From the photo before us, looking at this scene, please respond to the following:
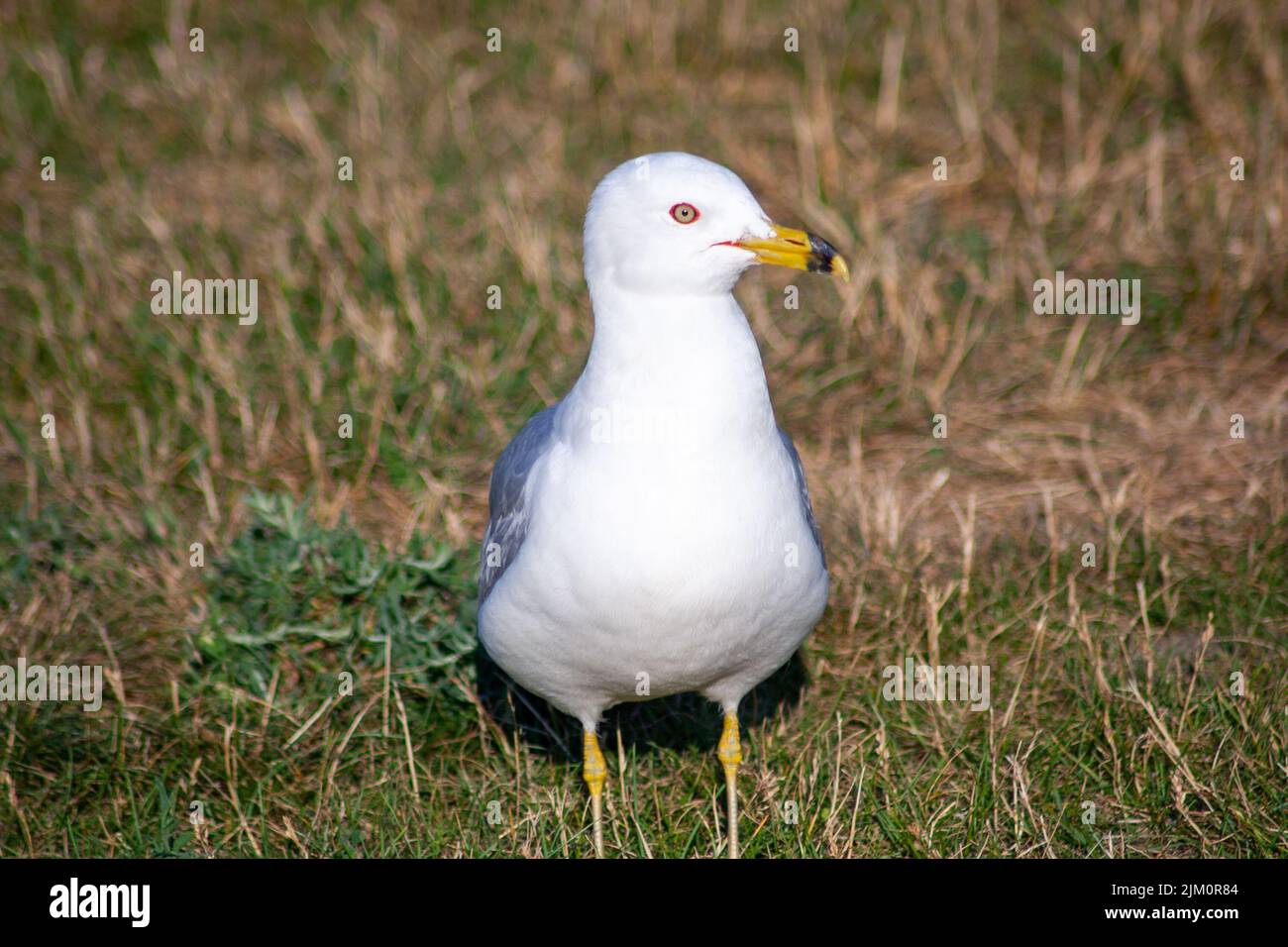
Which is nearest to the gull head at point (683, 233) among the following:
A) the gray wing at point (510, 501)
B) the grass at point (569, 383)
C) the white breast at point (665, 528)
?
the white breast at point (665, 528)

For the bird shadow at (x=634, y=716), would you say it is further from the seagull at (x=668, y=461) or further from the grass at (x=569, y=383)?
the seagull at (x=668, y=461)

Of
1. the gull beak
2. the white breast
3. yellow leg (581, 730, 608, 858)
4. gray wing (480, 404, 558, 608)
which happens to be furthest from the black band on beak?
yellow leg (581, 730, 608, 858)

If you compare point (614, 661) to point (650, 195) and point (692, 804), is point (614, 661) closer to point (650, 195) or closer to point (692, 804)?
point (692, 804)

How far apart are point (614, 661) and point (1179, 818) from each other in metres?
1.84

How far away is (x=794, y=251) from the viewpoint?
13.8ft

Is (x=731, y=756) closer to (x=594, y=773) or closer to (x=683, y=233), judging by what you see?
(x=594, y=773)

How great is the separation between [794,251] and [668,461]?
2.27 ft

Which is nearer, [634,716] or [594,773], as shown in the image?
[594,773]

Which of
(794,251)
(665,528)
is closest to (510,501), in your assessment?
(665,528)

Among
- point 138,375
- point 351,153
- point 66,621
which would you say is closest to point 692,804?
point 66,621

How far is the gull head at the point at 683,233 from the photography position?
4105 mm

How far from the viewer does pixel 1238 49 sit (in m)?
8.91

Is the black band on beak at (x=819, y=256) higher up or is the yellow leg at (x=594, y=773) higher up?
the black band on beak at (x=819, y=256)

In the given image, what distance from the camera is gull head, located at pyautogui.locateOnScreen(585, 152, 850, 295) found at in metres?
4.11
